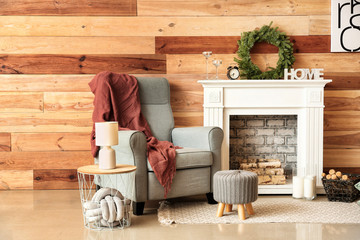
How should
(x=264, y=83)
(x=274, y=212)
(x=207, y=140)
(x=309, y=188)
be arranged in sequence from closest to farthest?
(x=274, y=212), (x=207, y=140), (x=309, y=188), (x=264, y=83)

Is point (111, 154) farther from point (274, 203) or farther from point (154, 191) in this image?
point (274, 203)

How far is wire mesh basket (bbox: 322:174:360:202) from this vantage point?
128 inches

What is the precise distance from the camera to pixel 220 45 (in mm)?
3822

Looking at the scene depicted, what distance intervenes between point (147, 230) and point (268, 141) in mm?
1747

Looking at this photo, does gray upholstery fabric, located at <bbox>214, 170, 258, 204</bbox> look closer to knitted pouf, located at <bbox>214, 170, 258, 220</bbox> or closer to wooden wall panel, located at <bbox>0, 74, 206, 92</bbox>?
knitted pouf, located at <bbox>214, 170, 258, 220</bbox>

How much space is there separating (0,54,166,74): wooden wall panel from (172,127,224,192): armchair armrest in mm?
814

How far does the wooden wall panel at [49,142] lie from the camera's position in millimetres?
3793

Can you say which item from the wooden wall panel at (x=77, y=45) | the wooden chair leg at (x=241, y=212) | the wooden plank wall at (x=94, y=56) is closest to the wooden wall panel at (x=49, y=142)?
the wooden plank wall at (x=94, y=56)

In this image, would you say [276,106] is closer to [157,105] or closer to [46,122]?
[157,105]

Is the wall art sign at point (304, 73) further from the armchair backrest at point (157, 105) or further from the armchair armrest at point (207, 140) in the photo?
the armchair backrest at point (157, 105)

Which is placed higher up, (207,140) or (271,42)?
(271,42)

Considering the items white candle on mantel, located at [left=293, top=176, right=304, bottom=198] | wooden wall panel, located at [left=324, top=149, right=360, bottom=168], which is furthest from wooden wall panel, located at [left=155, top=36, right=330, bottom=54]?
white candle on mantel, located at [left=293, top=176, right=304, bottom=198]

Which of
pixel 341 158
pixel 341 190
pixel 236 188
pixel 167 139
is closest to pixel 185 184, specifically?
pixel 236 188

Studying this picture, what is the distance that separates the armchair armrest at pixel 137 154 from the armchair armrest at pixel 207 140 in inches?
22.2
